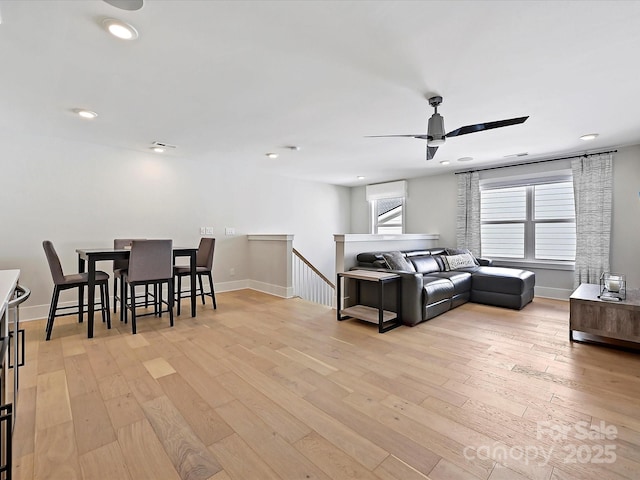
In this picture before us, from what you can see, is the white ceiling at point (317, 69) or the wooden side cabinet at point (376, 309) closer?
the white ceiling at point (317, 69)

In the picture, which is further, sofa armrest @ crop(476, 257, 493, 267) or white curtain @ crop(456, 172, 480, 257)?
white curtain @ crop(456, 172, 480, 257)

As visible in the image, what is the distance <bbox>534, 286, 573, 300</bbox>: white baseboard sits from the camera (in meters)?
4.93

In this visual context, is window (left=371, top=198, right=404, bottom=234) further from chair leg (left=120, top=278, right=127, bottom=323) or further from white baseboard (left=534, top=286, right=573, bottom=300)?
chair leg (left=120, top=278, right=127, bottom=323)

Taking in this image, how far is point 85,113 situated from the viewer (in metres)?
3.11

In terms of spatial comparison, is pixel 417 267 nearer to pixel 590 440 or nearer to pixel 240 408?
pixel 590 440

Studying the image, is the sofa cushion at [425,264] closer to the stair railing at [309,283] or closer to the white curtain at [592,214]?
the stair railing at [309,283]

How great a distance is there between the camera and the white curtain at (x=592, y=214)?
14.7 feet

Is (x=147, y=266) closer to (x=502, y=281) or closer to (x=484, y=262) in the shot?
(x=502, y=281)

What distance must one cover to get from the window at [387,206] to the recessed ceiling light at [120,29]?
19.0 feet

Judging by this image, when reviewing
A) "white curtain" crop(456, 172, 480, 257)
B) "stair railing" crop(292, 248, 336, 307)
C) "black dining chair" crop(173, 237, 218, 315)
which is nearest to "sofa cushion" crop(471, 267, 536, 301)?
"white curtain" crop(456, 172, 480, 257)

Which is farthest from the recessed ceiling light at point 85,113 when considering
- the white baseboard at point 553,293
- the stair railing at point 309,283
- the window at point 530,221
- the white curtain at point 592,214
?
the white baseboard at point 553,293

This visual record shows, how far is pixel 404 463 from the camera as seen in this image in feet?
4.75

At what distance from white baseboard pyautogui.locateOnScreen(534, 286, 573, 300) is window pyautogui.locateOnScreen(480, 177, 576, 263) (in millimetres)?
481

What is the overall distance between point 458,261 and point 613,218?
2.23 meters
